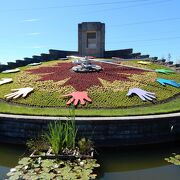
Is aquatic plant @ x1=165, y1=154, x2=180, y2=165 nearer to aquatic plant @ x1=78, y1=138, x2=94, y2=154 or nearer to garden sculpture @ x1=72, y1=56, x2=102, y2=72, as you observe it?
aquatic plant @ x1=78, y1=138, x2=94, y2=154

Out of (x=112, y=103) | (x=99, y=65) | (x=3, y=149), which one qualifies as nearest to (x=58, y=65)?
(x=99, y=65)

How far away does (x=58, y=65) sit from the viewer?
17.1 m

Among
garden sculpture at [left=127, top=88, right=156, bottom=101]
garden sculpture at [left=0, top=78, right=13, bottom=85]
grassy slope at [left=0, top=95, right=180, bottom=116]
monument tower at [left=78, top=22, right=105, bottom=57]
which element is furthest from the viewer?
monument tower at [left=78, top=22, right=105, bottom=57]

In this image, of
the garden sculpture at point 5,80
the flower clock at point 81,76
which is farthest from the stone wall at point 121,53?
the garden sculpture at point 5,80

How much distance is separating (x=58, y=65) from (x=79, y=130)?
8.10 m

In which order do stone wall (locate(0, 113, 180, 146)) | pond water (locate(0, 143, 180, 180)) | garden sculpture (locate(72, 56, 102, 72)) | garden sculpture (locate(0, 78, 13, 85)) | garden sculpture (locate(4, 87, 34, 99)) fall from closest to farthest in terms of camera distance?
pond water (locate(0, 143, 180, 180)), stone wall (locate(0, 113, 180, 146)), garden sculpture (locate(4, 87, 34, 99)), garden sculpture (locate(0, 78, 13, 85)), garden sculpture (locate(72, 56, 102, 72))

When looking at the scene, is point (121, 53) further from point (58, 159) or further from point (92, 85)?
point (58, 159)

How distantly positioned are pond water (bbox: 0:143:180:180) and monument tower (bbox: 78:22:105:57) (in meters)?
11.6

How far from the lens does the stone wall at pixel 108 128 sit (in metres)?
9.37

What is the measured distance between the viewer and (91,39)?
67.9ft

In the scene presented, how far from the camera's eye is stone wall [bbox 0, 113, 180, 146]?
9.37 meters

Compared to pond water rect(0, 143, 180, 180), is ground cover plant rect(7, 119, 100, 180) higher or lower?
higher

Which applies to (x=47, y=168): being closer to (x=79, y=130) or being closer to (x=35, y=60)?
(x=79, y=130)

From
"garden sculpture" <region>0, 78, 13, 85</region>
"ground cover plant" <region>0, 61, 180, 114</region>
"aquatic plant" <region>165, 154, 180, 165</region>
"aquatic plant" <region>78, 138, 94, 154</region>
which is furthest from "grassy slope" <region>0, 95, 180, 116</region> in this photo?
"garden sculpture" <region>0, 78, 13, 85</region>
